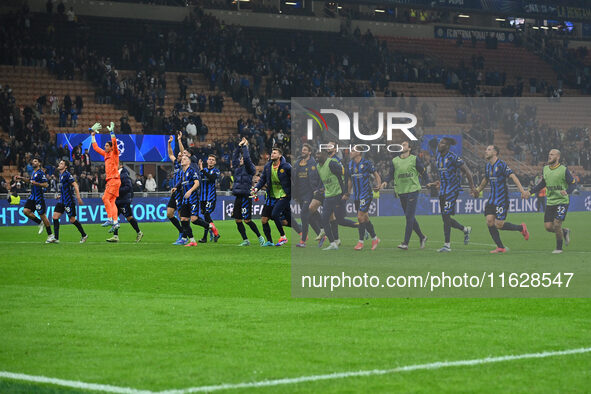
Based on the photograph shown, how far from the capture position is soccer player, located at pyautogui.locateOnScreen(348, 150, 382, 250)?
67.9ft

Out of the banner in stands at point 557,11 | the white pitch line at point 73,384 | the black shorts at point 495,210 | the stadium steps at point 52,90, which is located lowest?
the white pitch line at point 73,384

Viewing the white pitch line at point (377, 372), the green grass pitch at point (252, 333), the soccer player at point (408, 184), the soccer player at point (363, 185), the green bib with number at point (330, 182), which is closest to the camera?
the white pitch line at point (377, 372)

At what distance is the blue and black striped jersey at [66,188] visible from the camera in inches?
928

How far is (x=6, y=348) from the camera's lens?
8727 mm

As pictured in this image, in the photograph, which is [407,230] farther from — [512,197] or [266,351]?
[512,197]

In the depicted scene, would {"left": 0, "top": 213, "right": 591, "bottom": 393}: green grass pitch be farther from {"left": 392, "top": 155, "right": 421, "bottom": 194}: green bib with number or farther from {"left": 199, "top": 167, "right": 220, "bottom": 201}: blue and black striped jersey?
{"left": 199, "top": 167, "right": 220, "bottom": 201}: blue and black striped jersey

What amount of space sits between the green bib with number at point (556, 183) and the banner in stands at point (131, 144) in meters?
20.1

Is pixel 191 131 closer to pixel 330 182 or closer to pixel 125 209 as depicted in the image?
pixel 125 209

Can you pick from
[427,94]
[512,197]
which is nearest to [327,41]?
[427,94]

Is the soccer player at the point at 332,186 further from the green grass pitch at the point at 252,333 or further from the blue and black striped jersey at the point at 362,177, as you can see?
the green grass pitch at the point at 252,333

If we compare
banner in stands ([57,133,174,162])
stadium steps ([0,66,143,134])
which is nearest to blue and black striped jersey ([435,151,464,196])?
banner in stands ([57,133,174,162])

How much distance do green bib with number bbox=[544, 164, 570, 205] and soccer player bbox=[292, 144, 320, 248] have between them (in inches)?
202

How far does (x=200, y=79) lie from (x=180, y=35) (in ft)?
8.24

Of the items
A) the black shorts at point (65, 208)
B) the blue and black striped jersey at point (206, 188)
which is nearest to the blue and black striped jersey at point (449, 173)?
the blue and black striped jersey at point (206, 188)
